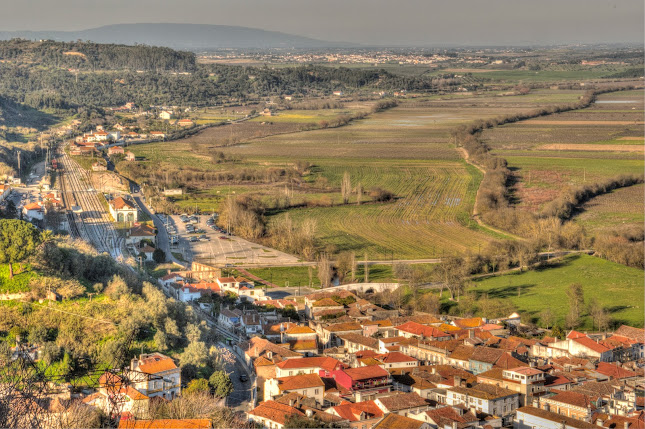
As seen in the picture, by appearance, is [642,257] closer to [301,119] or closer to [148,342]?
[148,342]

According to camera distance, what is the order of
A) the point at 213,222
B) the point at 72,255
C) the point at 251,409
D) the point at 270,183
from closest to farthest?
the point at 251,409 → the point at 72,255 → the point at 213,222 → the point at 270,183

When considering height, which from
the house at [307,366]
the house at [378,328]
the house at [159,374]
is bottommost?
the house at [378,328]

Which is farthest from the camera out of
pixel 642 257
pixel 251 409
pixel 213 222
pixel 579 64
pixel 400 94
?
pixel 579 64

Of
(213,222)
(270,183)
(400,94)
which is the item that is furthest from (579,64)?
(213,222)

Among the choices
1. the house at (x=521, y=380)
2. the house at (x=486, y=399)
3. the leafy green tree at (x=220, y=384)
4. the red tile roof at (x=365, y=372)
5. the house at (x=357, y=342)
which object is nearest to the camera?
the house at (x=486, y=399)

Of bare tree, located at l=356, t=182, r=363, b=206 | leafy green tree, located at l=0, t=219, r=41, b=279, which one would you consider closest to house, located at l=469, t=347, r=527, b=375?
leafy green tree, located at l=0, t=219, r=41, b=279

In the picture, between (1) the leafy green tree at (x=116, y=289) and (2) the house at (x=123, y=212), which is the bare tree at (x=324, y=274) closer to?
(1) the leafy green tree at (x=116, y=289)

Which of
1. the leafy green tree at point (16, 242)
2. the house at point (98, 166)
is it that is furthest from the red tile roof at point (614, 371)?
the house at point (98, 166)
